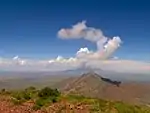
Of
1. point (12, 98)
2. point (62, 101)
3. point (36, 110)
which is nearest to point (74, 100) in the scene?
point (62, 101)

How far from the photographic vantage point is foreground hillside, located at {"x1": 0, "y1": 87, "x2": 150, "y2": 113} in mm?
29500

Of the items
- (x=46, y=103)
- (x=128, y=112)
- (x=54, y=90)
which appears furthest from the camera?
(x=54, y=90)

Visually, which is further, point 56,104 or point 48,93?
point 48,93

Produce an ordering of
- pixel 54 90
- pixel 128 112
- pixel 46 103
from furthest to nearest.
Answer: pixel 54 90 < pixel 46 103 < pixel 128 112

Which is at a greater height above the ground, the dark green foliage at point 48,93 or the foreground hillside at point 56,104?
the dark green foliage at point 48,93

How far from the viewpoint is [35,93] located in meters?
34.1

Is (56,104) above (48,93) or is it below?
below

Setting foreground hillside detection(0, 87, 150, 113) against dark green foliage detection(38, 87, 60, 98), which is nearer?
foreground hillside detection(0, 87, 150, 113)

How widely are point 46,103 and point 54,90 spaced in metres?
2.34

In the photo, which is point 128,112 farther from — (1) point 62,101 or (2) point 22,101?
(2) point 22,101

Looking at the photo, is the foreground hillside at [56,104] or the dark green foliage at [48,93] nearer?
the foreground hillside at [56,104]

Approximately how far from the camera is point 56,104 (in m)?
30.7

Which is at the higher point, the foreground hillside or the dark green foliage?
the dark green foliage

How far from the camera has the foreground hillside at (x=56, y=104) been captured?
2950cm
